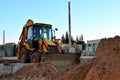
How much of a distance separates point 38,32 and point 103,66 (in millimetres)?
12247

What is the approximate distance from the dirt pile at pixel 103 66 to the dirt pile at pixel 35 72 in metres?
2.78

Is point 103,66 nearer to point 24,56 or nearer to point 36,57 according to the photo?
point 36,57

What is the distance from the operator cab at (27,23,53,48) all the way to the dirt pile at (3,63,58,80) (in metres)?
5.54

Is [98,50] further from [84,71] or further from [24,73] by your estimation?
[24,73]

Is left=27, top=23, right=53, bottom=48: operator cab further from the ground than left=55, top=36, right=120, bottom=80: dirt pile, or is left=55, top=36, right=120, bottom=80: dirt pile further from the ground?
Answer: left=27, top=23, right=53, bottom=48: operator cab

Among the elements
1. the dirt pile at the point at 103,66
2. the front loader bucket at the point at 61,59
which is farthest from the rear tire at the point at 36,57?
the dirt pile at the point at 103,66

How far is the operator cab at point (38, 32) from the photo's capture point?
65.5 ft

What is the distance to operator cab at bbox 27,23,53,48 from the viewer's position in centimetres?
1995

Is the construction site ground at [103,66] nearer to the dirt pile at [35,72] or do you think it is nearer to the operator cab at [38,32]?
the dirt pile at [35,72]

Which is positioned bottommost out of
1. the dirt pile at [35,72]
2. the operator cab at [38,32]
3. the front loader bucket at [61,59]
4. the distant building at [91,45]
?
the dirt pile at [35,72]

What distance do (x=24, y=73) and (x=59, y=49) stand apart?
675 centimetres

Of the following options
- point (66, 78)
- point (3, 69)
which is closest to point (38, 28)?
point (3, 69)

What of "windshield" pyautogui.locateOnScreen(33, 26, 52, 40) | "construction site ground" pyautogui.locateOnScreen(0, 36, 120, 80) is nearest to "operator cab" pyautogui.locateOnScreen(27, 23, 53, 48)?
"windshield" pyautogui.locateOnScreen(33, 26, 52, 40)

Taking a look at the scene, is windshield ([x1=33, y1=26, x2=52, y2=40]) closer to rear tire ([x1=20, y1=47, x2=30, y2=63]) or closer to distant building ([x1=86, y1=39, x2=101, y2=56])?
rear tire ([x1=20, y1=47, x2=30, y2=63])
